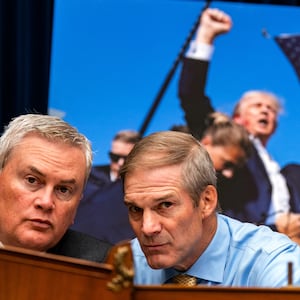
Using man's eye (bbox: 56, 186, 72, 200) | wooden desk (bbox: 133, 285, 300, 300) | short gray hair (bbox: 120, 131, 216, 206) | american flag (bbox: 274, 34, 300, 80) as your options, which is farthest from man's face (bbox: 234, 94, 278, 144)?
wooden desk (bbox: 133, 285, 300, 300)

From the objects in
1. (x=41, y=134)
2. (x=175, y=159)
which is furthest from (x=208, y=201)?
(x=41, y=134)

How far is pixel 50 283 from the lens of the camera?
132cm

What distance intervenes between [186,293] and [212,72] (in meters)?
2.29

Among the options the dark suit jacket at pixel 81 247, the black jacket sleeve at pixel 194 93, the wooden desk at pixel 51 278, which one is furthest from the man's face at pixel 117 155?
the wooden desk at pixel 51 278

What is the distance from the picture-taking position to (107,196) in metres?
3.41

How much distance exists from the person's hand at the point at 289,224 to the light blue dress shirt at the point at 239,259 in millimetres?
1084

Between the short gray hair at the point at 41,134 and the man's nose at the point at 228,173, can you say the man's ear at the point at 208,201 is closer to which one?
the short gray hair at the point at 41,134

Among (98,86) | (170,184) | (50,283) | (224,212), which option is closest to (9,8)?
(98,86)

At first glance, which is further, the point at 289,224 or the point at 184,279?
the point at 289,224

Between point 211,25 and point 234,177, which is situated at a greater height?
point 211,25

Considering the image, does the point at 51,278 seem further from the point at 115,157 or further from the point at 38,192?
the point at 115,157

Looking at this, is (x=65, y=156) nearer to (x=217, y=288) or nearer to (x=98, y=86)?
(x=217, y=288)

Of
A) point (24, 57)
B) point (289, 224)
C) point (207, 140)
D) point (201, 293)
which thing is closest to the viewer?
point (201, 293)

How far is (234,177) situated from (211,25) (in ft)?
2.30
